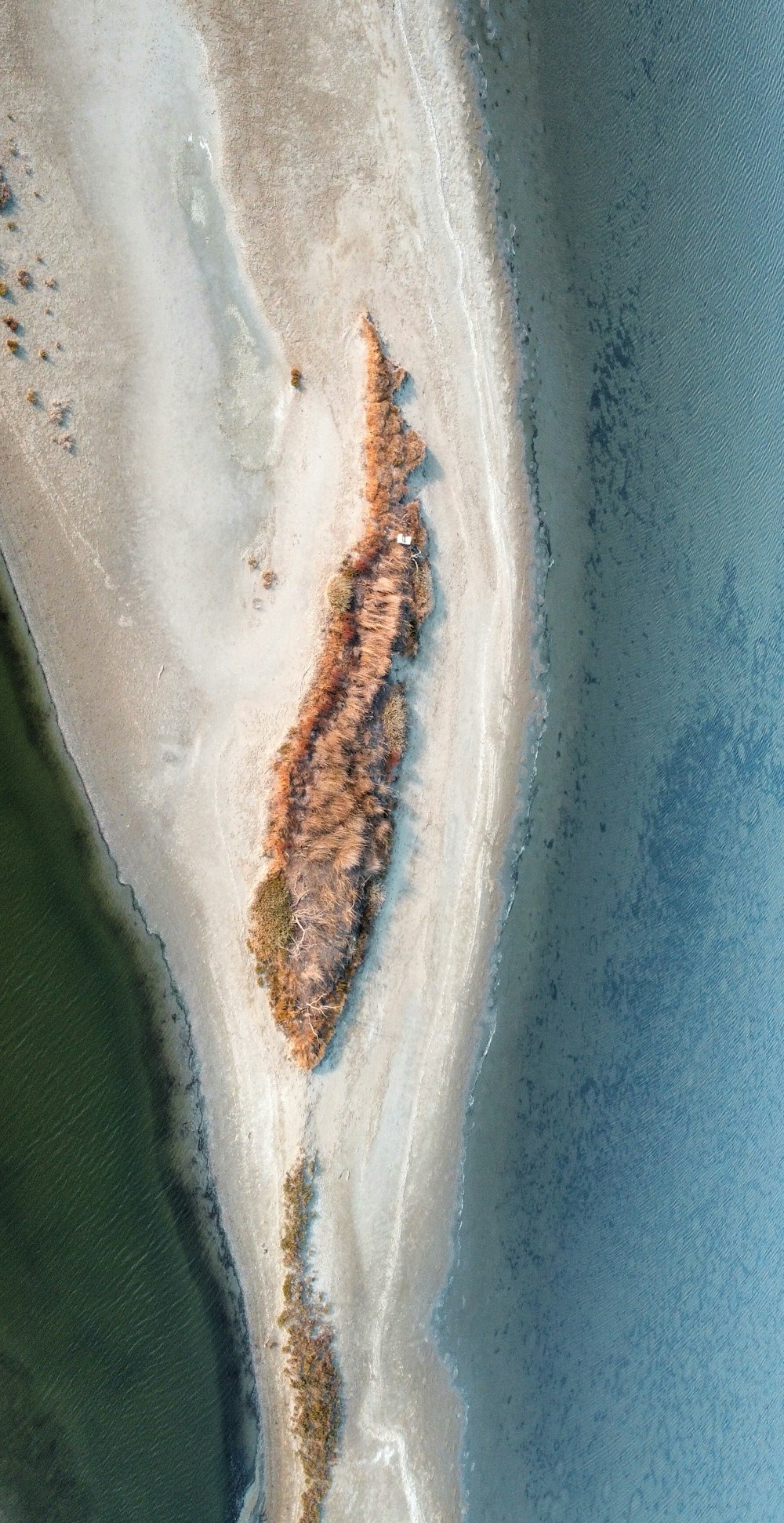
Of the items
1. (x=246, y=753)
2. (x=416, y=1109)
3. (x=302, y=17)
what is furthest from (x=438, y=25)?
(x=416, y=1109)

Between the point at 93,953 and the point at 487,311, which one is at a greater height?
the point at 487,311

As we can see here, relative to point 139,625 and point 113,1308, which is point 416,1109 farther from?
point 139,625

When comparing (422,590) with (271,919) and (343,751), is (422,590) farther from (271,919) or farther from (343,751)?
(271,919)

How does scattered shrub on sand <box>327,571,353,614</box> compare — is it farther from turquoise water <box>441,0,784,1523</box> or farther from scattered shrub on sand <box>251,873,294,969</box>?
scattered shrub on sand <box>251,873,294,969</box>

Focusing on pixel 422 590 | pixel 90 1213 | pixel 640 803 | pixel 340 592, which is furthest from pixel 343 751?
pixel 90 1213

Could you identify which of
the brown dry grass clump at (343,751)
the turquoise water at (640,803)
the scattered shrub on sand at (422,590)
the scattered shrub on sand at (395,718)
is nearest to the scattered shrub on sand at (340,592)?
the brown dry grass clump at (343,751)

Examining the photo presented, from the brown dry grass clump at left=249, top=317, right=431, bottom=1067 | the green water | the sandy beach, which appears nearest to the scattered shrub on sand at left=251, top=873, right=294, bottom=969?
the brown dry grass clump at left=249, top=317, right=431, bottom=1067

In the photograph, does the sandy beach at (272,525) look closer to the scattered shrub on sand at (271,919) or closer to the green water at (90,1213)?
the scattered shrub on sand at (271,919)
